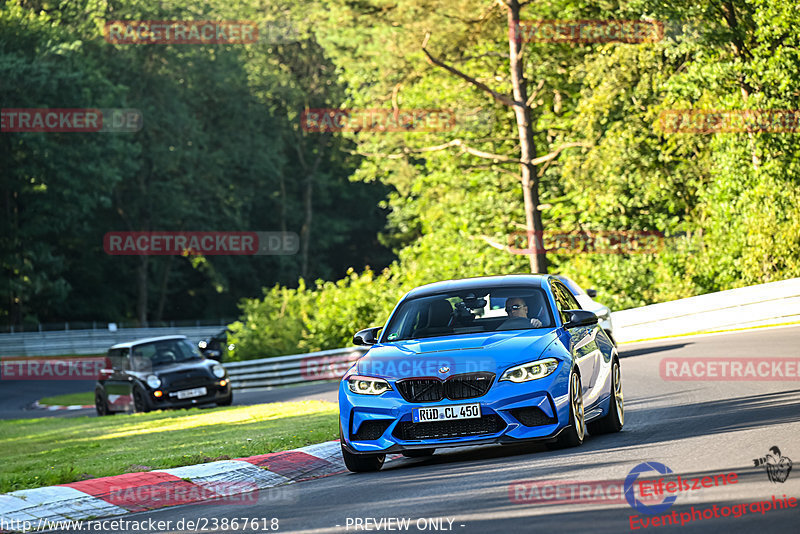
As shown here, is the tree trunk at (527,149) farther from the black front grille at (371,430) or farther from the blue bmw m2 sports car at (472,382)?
the black front grille at (371,430)

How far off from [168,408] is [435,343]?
14698mm

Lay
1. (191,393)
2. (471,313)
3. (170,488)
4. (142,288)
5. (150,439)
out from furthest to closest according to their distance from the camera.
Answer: (142,288) < (191,393) < (150,439) < (471,313) < (170,488)

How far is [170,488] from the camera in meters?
10.0

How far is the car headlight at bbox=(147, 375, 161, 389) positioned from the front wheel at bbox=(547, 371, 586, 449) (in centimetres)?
1469

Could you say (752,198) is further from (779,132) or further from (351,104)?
(351,104)

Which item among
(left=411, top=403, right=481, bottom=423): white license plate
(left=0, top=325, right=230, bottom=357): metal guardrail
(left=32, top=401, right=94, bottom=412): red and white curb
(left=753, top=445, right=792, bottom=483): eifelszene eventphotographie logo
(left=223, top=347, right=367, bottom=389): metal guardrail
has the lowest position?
(left=0, top=325, right=230, bottom=357): metal guardrail

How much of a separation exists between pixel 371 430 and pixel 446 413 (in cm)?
71

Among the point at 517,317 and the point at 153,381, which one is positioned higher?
the point at 517,317

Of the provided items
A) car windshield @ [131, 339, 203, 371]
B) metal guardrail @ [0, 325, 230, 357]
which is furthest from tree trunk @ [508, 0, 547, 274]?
metal guardrail @ [0, 325, 230, 357]

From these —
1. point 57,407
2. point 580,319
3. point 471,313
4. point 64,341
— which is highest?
point 471,313

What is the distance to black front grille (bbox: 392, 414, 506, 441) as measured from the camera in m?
9.48

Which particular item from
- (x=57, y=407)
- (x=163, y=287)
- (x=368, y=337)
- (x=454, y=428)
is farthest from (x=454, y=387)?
(x=163, y=287)

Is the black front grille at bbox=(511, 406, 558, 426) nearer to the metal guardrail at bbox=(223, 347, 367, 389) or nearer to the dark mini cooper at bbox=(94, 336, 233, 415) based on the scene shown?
the dark mini cooper at bbox=(94, 336, 233, 415)

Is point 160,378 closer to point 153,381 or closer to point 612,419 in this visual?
point 153,381
